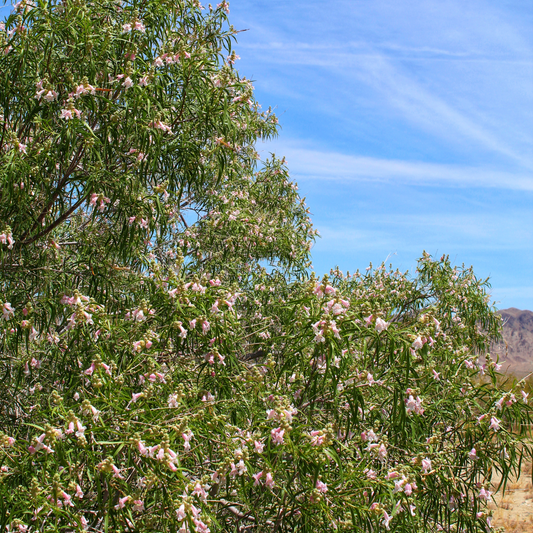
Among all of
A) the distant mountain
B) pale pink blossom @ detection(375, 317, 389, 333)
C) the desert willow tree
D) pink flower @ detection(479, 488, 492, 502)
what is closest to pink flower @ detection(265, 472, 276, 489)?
the desert willow tree

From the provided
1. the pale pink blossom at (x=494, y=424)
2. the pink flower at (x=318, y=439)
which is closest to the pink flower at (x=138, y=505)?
the pink flower at (x=318, y=439)

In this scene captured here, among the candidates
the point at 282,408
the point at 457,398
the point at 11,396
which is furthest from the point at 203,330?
the point at 11,396

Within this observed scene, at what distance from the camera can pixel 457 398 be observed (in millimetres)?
3281

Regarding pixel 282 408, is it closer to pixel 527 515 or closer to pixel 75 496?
pixel 75 496

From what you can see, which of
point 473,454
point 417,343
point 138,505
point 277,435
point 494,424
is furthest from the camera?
point 473,454

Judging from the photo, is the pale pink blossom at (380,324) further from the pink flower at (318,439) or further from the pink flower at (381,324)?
the pink flower at (318,439)

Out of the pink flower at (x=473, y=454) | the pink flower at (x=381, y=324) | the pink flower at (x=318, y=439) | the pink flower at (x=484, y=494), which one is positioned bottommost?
the pink flower at (x=484, y=494)

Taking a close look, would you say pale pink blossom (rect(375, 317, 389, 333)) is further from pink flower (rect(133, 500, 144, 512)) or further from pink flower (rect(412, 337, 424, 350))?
pink flower (rect(133, 500, 144, 512))

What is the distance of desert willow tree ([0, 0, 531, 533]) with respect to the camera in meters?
2.31

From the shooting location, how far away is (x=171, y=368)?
10.1ft

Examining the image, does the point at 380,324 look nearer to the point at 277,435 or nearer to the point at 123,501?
the point at 277,435

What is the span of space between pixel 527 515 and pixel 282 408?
7.90 m

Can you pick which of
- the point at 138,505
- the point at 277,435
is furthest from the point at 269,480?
the point at 138,505

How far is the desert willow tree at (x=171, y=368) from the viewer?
7.57ft
